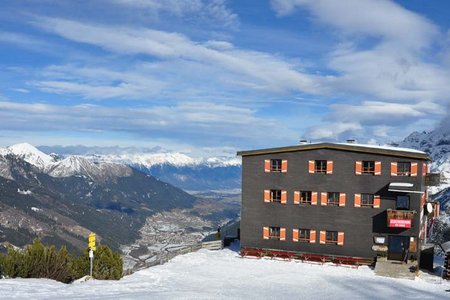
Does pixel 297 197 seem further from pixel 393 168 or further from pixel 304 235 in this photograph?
pixel 393 168

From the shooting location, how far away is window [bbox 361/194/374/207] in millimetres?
46094

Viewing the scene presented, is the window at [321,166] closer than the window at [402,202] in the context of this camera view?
No

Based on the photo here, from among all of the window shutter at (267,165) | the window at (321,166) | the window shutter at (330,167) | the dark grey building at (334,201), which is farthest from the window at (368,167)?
the window shutter at (267,165)

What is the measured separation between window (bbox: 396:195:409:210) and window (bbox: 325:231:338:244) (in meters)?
6.31

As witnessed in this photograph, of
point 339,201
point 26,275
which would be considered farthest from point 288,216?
point 26,275

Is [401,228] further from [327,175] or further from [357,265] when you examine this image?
[327,175]

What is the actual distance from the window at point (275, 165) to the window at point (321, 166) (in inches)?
Result: 146

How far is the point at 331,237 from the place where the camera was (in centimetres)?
4716

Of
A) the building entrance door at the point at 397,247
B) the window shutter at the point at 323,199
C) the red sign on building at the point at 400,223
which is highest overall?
the window shutter at the point at 323,199

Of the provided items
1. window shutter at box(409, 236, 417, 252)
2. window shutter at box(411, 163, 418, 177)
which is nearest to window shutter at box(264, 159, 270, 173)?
window shutter at box(411, 163, 418, 177)

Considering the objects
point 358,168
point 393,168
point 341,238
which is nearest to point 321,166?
point 358,168

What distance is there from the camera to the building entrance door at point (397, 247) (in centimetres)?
4497

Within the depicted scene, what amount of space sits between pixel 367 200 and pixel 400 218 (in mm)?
3483

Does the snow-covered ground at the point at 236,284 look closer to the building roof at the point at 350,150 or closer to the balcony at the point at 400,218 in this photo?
the balcony at the point at 400,218
